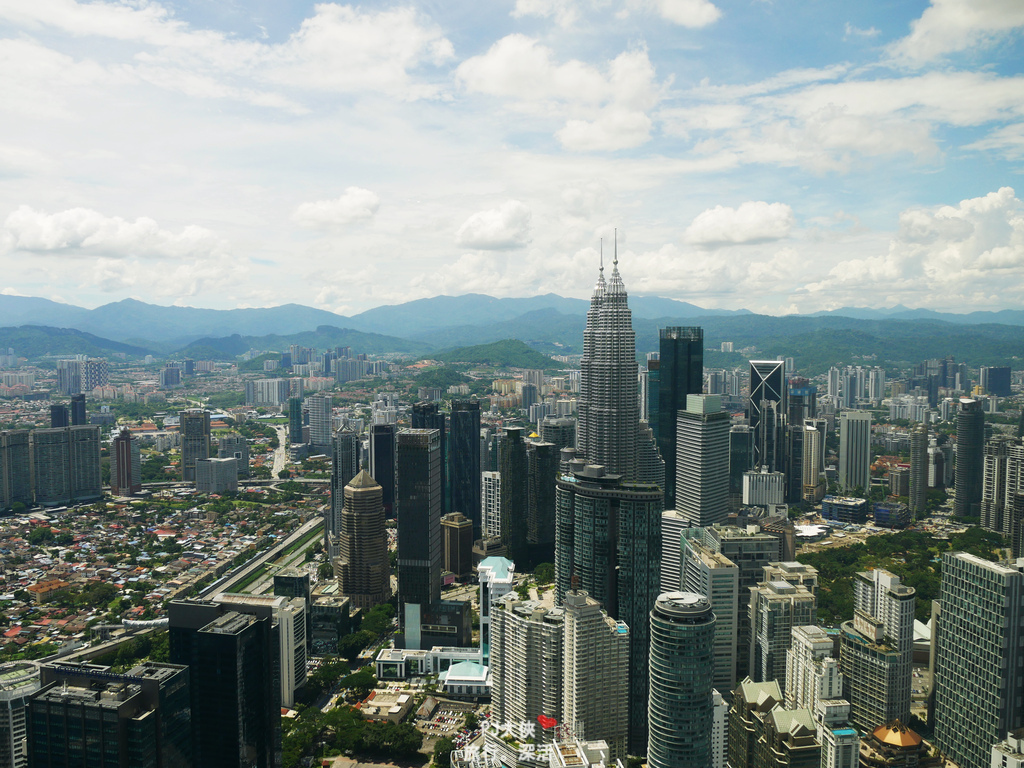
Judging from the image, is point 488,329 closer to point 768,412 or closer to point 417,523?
point 768,412

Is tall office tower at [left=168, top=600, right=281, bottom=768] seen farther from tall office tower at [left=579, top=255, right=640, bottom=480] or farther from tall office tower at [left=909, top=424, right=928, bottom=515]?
tall office tower at [left=909, top=424, right=928, bottom=515]

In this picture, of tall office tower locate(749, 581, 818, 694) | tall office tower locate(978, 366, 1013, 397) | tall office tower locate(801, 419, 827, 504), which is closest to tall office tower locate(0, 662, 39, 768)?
tall office tower locate(749, 581, 818, 694)

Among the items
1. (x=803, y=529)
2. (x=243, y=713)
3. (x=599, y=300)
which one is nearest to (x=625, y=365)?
(x=599, y=300)

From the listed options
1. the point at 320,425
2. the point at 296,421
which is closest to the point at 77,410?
the point at 296,421

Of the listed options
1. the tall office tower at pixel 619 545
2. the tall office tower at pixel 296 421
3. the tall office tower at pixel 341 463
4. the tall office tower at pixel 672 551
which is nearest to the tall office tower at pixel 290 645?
the tall office tower at pixel 619 545

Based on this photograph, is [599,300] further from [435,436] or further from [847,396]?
[847,396]

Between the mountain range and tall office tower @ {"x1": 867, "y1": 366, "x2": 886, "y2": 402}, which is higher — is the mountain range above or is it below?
above
